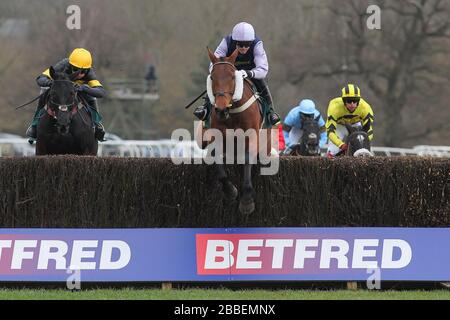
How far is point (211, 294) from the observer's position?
9250 millimetres

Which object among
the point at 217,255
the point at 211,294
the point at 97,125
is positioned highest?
the point at 97,125

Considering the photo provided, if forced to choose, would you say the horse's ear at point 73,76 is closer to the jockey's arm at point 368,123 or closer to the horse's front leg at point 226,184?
the horse's front leg at point 226,184

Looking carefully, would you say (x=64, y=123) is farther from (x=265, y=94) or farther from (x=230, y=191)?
(x=230, y=191)

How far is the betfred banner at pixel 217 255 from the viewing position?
9.52m

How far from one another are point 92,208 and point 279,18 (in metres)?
35.2

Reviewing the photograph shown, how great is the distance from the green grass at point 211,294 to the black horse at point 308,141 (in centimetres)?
517

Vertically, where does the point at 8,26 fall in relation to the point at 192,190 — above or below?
above

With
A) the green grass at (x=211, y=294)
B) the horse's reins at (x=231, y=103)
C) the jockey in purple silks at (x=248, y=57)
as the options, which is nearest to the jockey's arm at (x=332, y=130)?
the jockey in purple silks at (x=248, y=57)

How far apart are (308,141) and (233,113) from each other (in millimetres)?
4556

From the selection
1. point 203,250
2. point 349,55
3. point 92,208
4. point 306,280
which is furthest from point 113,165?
point 349,55

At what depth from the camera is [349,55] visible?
→ 4112 centimetres

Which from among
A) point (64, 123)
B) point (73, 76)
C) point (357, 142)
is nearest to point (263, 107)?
point (64, 123)
